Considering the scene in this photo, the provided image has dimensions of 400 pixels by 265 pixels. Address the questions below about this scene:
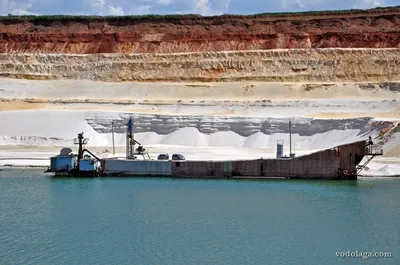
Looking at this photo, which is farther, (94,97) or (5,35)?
(5,35)

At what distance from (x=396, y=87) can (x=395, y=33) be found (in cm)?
1654

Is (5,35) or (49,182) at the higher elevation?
(5,35)

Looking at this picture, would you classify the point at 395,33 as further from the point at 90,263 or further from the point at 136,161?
the point at 90,263

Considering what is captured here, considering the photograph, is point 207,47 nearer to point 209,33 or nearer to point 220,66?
point 209,33

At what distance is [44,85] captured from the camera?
8775cm

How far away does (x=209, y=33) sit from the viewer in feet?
321

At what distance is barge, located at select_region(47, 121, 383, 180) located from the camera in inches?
2019

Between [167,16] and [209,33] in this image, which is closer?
[209,33]

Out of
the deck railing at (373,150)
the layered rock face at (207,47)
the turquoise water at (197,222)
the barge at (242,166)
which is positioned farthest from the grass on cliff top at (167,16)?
the turquoise water at (197,222)

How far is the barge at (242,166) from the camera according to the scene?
2019 inches

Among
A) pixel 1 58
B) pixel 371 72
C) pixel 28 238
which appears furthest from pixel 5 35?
pixel 28 238

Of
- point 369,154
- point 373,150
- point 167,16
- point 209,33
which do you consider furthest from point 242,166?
point 167,16

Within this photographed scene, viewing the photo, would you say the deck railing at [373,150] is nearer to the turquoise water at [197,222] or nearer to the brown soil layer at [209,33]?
the turquoise water at [197,222]

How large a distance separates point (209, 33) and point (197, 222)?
210 ft
